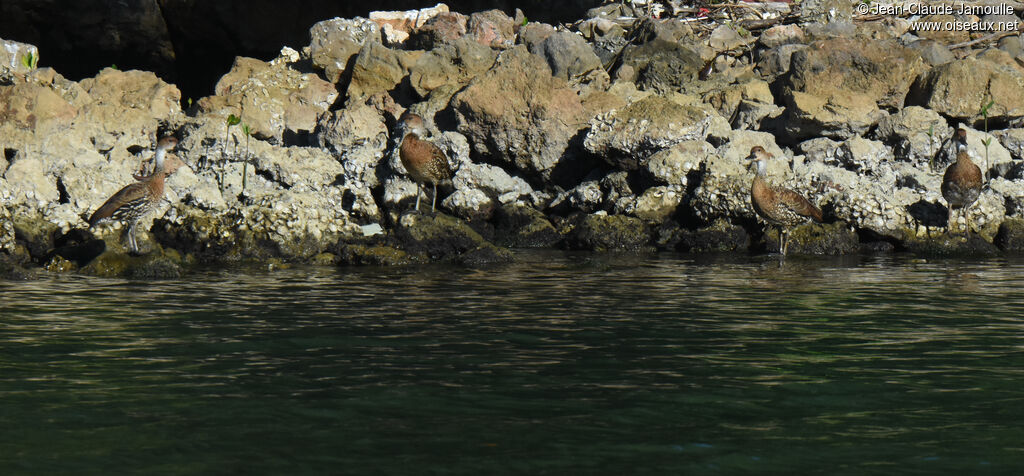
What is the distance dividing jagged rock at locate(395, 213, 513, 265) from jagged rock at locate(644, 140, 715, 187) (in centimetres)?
431

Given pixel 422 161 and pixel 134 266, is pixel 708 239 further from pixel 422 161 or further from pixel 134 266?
pixel 134 266

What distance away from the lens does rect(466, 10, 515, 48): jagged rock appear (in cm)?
2794

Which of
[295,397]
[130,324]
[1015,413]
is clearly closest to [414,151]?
[130,324]

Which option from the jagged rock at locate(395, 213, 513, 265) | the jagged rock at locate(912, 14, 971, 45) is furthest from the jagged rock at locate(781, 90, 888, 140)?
the jagged rock at locate(395, 213, 513, 265)

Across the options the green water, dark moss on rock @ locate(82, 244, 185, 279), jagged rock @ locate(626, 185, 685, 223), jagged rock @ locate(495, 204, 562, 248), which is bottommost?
the green water

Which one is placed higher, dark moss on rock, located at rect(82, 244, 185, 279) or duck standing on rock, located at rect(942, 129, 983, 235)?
duck standing on rock, located at rect(942, 129, 983, 235)

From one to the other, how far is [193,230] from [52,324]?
656 cm

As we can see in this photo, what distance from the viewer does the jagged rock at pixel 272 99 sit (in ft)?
81.8

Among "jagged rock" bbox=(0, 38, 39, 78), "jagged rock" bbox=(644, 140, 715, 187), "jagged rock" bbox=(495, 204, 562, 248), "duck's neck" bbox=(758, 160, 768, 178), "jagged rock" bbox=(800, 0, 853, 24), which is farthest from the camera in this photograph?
"jagged rock" bbox=(800, 0, 853, 24)

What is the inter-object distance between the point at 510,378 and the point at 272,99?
61.4 ft

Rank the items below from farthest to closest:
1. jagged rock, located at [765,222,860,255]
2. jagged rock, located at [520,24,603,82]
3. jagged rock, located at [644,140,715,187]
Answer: jagged rock, located at [520,24,603,82] → jagged rock, located at [644,140,715,187] → jagged rock, located at [765,222,860,255]

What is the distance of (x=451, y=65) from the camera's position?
2511cm

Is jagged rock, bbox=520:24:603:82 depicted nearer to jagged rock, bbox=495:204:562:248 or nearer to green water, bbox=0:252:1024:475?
jagged rock, bbox=495:204:562:248

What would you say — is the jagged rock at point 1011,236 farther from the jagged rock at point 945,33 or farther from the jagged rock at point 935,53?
the jagged rock at point 945,33
